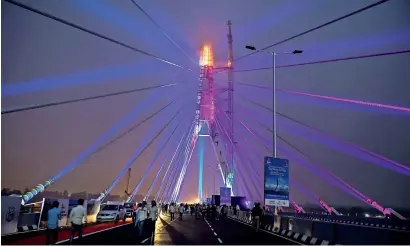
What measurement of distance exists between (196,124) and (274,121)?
119 feet

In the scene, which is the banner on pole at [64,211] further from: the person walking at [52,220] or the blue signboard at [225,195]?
the blue signboard at [225,195]

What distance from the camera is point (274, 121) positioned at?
29.5 m

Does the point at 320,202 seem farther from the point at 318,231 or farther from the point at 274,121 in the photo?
the point at 318,231

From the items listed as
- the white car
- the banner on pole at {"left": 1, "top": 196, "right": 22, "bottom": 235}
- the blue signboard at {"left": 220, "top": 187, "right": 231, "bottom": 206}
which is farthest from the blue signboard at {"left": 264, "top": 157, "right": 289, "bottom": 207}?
the blue signboard at {"left": 220, "top": 187, "right": 231, "bottom": 206}

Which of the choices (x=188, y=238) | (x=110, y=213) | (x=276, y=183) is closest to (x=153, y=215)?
(x=188, y=238)

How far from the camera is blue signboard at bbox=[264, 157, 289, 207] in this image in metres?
24.4

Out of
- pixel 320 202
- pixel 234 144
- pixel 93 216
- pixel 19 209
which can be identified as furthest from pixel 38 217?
pixel 234 144

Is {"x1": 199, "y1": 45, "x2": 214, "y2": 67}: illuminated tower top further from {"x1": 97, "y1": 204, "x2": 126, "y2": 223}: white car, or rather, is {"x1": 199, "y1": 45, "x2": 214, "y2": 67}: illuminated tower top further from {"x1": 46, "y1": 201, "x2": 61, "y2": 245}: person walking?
{"x1": 46, "y1": 201, "x2": 61, "y2": 245}: person walking

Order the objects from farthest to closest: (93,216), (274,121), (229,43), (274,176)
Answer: (229,43) → (93,216) → (274,121) → (274,176)

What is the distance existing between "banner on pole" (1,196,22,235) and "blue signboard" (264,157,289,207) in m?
13.7

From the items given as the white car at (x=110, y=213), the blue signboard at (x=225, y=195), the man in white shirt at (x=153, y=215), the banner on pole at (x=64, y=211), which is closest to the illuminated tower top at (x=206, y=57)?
the blue signboard at (x=225, y=195)

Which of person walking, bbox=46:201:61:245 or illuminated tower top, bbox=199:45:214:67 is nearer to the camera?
person walking, bbox=46:201:61:245

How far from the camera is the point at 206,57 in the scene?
6075 centimetres

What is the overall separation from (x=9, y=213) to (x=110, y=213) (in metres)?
15.3
